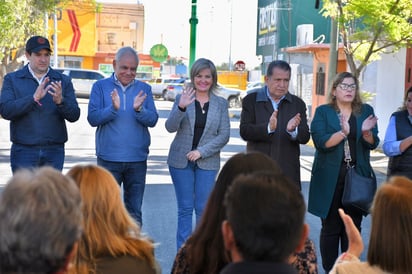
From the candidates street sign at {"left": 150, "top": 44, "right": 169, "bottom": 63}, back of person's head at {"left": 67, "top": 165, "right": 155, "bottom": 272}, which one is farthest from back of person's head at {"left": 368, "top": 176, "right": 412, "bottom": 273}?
street sign at {"left": 150, "top": 44, "right": 169, "bottom": 63}

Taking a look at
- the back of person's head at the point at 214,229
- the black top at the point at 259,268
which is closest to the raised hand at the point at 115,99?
the back of person's head at the point at 214,229

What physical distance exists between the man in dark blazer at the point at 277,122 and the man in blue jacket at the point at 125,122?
91 centimetres

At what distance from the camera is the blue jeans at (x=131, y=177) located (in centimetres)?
657

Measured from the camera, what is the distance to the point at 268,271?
238cm

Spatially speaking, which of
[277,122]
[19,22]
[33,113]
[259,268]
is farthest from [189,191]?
[19,22]

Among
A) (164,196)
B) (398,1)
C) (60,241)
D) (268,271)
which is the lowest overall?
(164,196)

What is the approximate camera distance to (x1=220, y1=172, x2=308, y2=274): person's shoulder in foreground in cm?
238

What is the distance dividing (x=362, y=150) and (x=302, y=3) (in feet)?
130

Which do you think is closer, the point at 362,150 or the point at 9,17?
the point at 362,150

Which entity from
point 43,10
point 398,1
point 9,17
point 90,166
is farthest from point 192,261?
point 43,10

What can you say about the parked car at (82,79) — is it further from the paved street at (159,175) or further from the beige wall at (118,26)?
the beige wall at (118,26)

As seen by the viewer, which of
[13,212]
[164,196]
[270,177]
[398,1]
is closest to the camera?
[13,212]

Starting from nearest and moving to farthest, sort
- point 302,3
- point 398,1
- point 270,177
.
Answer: point 270,177 < point 398,1 < point 302,3

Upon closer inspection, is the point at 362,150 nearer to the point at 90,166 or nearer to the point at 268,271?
the point at 90,166
